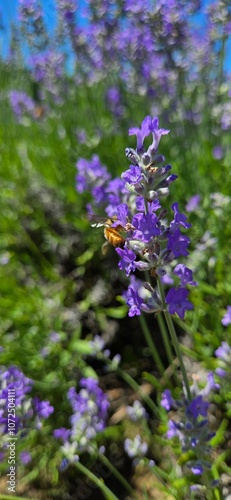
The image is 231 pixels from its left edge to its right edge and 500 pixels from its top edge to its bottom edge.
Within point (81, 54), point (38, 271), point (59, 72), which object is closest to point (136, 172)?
point (38, 271)

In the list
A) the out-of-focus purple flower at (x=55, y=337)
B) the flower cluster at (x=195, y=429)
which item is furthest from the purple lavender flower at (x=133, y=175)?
the out-of-focus purple flower at (x=55, y=337)

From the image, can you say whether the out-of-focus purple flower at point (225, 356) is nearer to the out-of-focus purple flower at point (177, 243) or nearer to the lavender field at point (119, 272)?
the lavender field at point (119, 272)

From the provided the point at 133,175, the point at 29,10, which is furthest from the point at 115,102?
the point at 133,175

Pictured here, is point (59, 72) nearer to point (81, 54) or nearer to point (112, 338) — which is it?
point (81, 54)

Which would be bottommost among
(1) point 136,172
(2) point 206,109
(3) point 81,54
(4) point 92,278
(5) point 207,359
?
(4) point 92,278

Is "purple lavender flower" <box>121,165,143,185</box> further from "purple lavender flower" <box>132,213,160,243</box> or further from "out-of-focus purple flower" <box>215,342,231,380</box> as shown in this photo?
"out-of-focus purple flower" <box>215,342,231,380</box>
